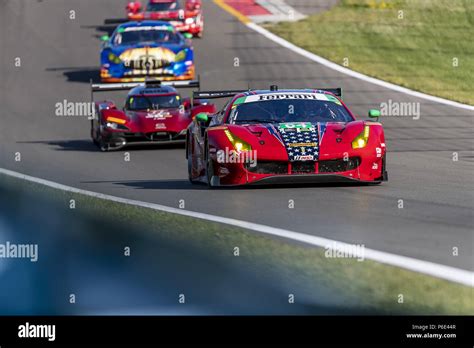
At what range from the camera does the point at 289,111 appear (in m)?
14.0

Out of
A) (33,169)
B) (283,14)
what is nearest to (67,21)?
(283,14)

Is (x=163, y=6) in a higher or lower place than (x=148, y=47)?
higher

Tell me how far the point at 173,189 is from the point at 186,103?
8034 millimetres

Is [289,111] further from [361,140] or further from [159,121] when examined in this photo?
[159,121]

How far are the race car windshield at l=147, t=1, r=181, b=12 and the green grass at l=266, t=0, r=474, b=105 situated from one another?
119 inches

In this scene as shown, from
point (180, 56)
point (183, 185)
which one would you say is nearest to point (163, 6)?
point (180, 56)

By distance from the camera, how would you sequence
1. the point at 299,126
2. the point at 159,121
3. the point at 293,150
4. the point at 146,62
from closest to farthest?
the point at 293,150 < the point at 299,126 < the point at 159,121 < the point at 146,62

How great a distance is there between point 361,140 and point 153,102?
8926 mm

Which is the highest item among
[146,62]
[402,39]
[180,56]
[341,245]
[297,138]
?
[402,39]

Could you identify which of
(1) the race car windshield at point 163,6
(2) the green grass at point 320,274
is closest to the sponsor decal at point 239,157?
(2) the green grass at point 320,274

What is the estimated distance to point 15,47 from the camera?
34562mm

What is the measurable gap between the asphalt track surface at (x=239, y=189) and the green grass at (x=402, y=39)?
1030 mm

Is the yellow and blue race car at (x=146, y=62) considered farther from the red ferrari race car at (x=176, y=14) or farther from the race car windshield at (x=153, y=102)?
the race car windshield at (x=153, y=102)

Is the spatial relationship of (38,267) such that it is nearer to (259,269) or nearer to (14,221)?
(259,269)
